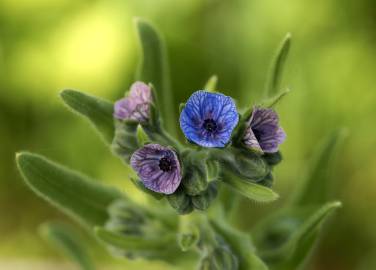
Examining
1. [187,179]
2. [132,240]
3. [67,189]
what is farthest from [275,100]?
[67,189]

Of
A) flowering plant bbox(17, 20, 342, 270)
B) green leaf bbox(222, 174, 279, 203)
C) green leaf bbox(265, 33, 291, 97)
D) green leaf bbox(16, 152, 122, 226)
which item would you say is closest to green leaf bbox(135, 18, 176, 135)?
flowering plant bbox(17, 20, 342, 270)

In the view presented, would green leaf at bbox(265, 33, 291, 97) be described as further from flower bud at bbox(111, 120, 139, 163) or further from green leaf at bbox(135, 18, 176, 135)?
flower bud at bbox(111, 120, 139, 163)

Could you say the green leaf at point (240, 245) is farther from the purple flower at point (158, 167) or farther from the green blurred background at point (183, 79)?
the green blurred background at point (183, 79)

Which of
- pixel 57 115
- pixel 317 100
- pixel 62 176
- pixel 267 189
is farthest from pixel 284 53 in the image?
pixel 57 115

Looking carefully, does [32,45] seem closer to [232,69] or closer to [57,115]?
[57,115]

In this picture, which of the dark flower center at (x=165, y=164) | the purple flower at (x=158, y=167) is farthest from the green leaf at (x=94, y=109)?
the dark flower center at (x=165, y=164)

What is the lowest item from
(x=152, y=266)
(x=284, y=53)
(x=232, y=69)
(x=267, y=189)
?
(x=152, y=266)

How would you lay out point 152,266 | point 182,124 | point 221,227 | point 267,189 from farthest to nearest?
point 152,266
point 221,227
point 267,189
point 182,124

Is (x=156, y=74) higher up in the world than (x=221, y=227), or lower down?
higher up
